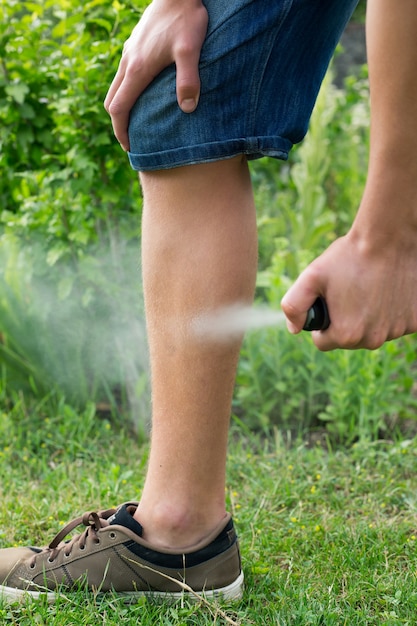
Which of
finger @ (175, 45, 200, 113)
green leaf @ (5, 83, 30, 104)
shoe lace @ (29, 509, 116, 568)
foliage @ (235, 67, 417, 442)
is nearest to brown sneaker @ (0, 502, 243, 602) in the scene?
shoe lace @ (29, 509, 116, 568)

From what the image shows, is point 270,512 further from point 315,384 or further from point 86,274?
point 86,274

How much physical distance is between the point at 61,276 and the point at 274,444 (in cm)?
94

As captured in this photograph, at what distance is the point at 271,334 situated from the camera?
2832 mm

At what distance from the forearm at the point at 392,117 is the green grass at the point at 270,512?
0.84m

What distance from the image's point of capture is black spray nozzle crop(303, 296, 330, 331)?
118 centimetres

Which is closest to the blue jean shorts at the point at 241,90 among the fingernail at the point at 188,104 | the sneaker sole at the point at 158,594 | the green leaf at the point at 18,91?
the fingernail at the point at 188,104

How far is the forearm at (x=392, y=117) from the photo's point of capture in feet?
3.42

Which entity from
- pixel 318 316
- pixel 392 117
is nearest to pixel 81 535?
pixel 318 316

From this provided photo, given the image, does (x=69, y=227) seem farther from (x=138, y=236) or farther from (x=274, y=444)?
(x=274, y=444)

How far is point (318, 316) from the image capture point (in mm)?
1184

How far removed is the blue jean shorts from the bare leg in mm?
54

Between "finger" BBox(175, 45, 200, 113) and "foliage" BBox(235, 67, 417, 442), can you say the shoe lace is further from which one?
"foliage" BBox(235, 67, 417, 442)

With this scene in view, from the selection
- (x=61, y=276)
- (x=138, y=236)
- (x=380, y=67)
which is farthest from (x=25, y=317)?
(x=380, y=67)

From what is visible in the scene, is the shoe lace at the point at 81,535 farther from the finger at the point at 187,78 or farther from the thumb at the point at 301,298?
the finger at the point at 187,78
